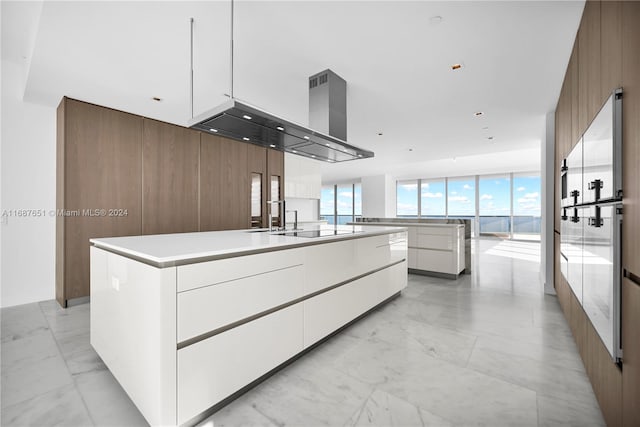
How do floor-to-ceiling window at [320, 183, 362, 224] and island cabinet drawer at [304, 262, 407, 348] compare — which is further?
floor-to-ceiling window at [320, 183, 362, 224]

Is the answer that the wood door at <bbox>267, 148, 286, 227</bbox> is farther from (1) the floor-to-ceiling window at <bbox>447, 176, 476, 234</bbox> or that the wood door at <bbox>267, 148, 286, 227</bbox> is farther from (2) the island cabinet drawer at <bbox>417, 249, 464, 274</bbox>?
(1) the floor-to-ceiling window at <bbox>447, 176, 476, 234</bbox>

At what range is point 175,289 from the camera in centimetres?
135

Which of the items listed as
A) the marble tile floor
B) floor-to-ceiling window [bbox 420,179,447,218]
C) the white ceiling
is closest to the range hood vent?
the white ceiling

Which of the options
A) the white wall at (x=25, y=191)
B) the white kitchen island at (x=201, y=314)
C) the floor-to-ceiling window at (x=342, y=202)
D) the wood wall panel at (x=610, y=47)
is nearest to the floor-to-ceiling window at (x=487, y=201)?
the floor-to-ceiling window at (x=342, y=202)

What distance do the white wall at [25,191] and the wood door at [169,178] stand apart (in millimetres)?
1078

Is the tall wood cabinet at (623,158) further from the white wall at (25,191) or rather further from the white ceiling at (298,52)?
the white wall at (25,191)

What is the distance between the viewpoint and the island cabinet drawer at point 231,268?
139 centimetres

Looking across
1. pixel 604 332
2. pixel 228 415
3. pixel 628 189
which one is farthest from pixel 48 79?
pixel 604 332

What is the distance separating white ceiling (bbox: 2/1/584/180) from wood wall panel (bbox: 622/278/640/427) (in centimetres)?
193

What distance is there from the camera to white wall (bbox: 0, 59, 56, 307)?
3412 mm

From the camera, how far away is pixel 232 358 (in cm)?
160

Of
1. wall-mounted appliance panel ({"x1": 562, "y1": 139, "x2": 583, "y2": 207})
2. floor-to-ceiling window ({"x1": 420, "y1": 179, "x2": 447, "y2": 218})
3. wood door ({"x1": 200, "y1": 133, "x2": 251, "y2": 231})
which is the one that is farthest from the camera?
floor-to-ceiling window ({"x1": 420, "y1": 179, "x2": 447, "y2": 218})

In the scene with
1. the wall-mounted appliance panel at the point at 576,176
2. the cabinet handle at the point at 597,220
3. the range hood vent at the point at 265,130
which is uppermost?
the range hood vent at the point at 265,130

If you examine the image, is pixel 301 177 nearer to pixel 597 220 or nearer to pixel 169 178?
pixel 169 178
